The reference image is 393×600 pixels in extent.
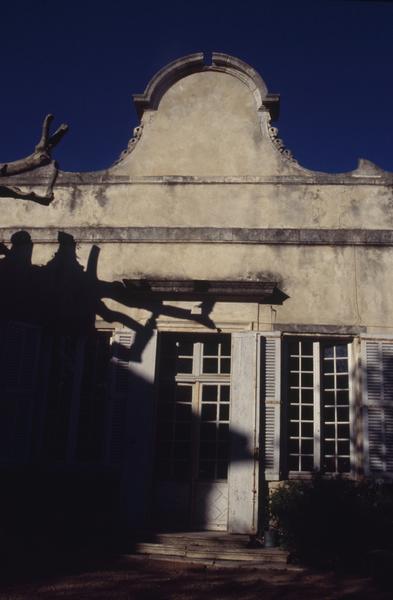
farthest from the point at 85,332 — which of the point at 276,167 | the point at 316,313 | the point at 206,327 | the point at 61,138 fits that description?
the point at 276,167

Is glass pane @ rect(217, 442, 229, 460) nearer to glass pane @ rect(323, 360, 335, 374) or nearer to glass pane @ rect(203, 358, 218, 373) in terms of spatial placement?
glass pane @ rect(203, 358, 218, 373)

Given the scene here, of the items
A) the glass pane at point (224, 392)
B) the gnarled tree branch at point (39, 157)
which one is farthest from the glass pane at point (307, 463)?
the gnarled tree branch at point (39, 157)

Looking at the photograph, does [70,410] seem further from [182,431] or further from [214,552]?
[214,552]

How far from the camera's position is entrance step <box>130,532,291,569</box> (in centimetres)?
594

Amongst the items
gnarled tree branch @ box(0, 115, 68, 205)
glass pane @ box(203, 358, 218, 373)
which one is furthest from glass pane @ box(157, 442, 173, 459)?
gnarled tree branch @ box(0, 115, 68, 205)

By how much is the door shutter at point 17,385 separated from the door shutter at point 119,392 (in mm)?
1053

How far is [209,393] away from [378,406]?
213 centimetres

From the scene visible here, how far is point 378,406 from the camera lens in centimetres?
702

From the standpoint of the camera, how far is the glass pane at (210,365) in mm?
7660

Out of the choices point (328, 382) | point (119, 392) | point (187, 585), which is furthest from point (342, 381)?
point (187, 585)

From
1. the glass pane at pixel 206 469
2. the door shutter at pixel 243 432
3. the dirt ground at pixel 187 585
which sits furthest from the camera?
the glass pane at pixel 206 469

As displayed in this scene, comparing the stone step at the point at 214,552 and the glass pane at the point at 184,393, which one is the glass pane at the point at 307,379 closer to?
the glass pane at the point at 184,393

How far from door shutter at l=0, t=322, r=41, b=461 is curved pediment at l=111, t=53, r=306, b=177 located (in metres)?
2.77

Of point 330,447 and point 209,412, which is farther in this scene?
point 209,412
